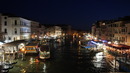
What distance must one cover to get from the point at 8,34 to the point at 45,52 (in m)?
23.5

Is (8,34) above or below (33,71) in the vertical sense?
above

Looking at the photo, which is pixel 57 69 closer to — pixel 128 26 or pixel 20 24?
pixel 128 26

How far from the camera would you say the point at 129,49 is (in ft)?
108

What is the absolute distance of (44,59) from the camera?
32.1 metres

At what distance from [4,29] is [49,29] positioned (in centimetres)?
8100

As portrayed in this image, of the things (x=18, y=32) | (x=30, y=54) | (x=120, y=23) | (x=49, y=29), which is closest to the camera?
(x=30, y=54)

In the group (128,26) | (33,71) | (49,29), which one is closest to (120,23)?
(128,26)

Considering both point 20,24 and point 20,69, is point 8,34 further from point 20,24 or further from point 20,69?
point 20,69

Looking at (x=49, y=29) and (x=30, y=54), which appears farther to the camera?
(x=49, y=29)

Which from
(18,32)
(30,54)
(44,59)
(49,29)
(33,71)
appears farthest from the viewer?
(49,29)

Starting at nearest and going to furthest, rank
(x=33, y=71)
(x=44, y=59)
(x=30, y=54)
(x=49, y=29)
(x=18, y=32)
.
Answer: (x=33, y=71) < (x=44, y=59) < (x=30, y=54) < (x=18, y=32) < (x=49, y=29)

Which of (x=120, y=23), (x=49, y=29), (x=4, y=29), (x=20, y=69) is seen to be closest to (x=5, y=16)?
(x=4, y=29)

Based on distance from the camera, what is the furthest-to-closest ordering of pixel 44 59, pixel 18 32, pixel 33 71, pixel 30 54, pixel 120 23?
1. pixel 18 32
2. pixel 120 23
3. pixel 30 54
4. pixel 44 59
5. pixel 33 71

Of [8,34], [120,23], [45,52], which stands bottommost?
[45,52]
